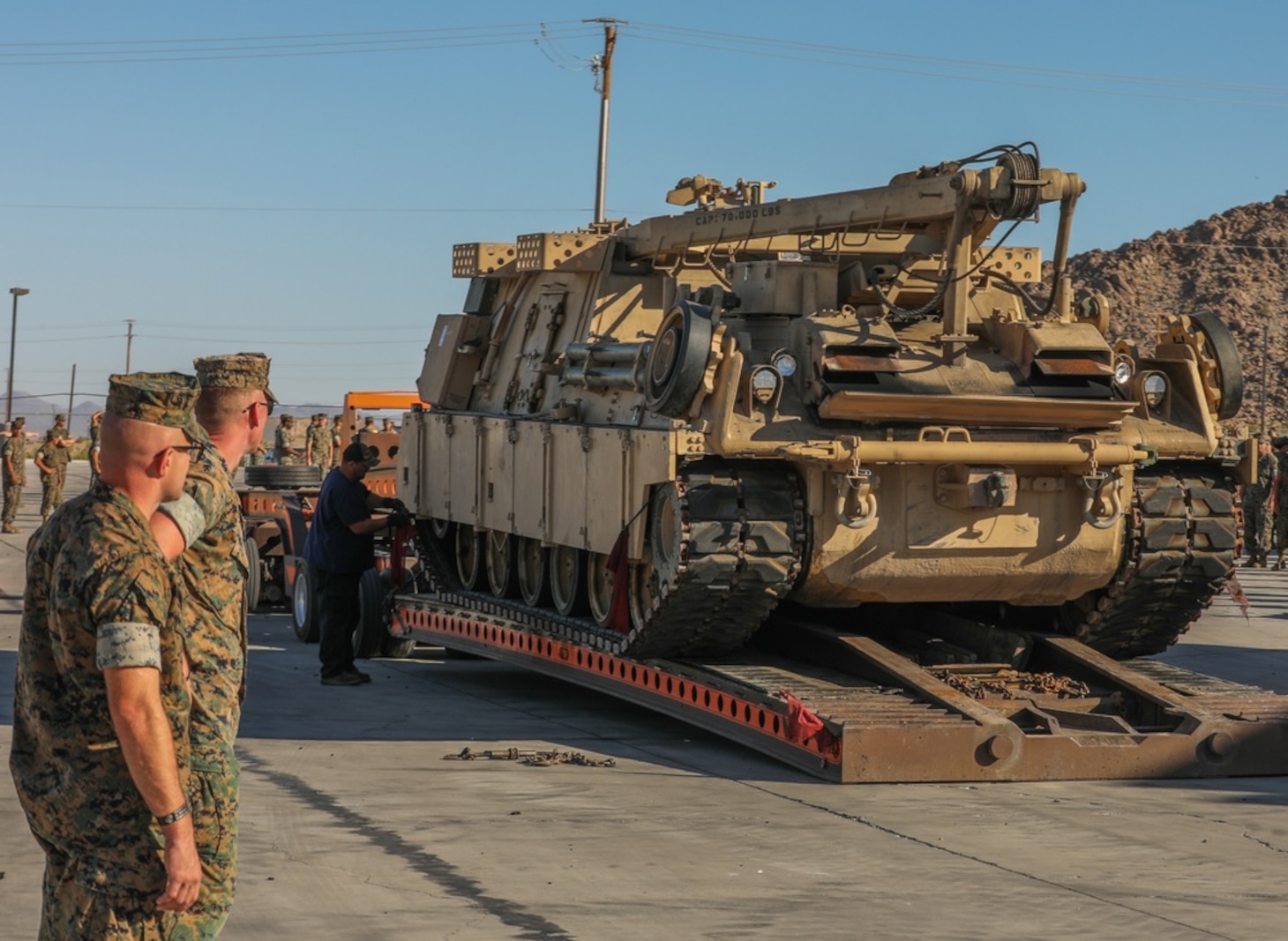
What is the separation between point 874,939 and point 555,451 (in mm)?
7445

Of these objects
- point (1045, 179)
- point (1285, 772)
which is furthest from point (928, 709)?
point (1045, 179)

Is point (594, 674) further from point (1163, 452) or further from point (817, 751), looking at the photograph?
point (1163, 452)

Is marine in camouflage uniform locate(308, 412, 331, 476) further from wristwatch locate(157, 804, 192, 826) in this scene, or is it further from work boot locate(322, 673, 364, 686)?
wristwatch locate(157, 804, 192, 826)

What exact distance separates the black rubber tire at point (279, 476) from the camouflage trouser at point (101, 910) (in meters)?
17.4

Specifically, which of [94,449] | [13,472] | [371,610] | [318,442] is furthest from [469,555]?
[318,442]

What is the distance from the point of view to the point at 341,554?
15352 mm

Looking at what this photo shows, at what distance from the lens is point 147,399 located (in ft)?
17.1

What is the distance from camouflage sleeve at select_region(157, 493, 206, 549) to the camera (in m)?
5.39

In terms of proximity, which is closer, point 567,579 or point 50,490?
point 567,579

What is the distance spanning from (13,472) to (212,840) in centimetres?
3057

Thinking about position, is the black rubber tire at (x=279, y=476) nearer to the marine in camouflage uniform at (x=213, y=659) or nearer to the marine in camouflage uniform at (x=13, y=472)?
the marine in camouflage uniform at (x=13, y=472)

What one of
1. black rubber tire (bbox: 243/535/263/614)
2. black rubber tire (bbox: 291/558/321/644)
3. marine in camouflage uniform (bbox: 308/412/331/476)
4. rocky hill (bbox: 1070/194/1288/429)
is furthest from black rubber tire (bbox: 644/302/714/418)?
rocky hill (bbox: 1070/194/1288/429)

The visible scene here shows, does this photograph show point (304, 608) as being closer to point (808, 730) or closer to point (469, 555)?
point (469, 555)

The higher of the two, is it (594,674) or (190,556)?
(190,556)
